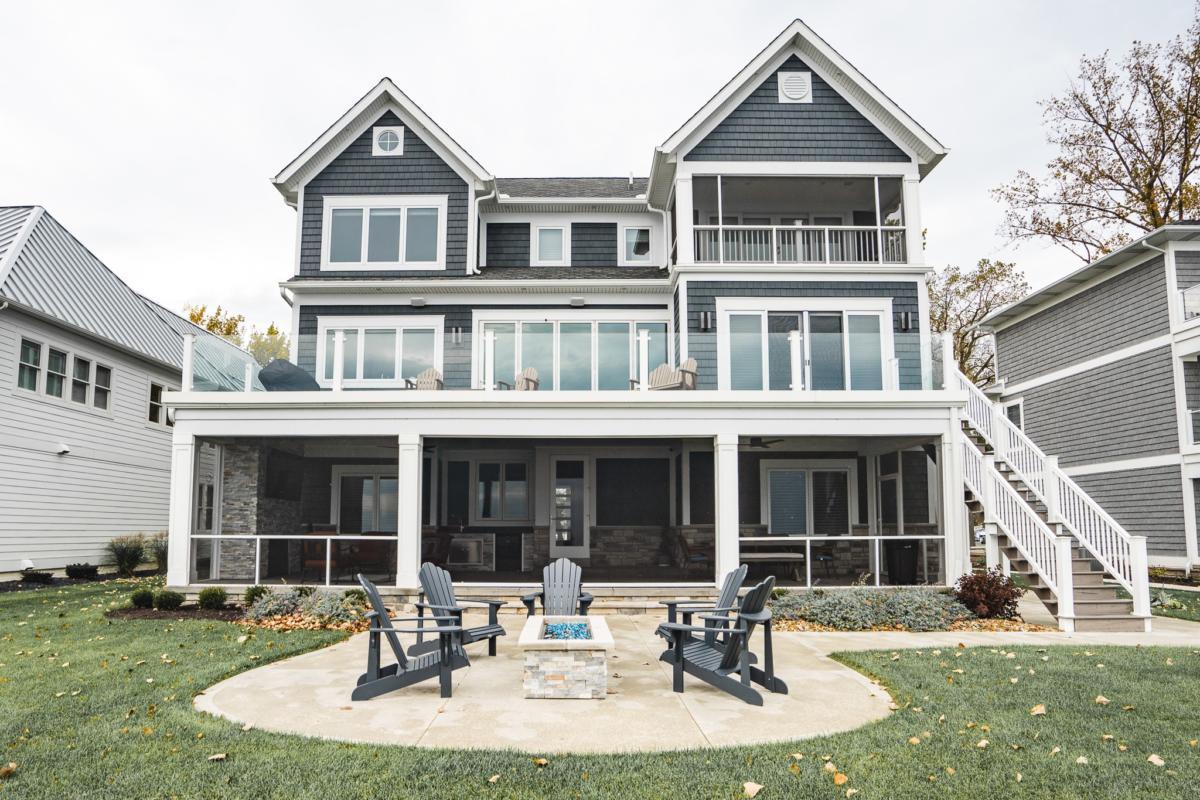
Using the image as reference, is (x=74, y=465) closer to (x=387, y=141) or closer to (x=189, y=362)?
(x=189, y=362)

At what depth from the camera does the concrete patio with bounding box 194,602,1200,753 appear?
5.99 m

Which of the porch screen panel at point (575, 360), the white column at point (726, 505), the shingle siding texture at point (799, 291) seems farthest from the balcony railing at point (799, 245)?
the white column at point (726, 505)

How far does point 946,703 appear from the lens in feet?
22.6

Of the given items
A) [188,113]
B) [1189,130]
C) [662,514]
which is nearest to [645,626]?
[662,514]

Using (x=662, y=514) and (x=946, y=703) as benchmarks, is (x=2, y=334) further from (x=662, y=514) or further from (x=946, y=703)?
(x=946, y=703)

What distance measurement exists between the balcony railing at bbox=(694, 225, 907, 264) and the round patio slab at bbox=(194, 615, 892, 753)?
951 centimetres

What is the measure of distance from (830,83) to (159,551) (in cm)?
1813

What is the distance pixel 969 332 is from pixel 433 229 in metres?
23.6

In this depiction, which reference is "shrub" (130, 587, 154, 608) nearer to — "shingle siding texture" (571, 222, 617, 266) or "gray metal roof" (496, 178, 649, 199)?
"shingle siding texture" (571, 222, 617, 266)

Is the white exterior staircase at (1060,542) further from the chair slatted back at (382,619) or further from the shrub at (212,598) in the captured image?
the shrub at (212,598)

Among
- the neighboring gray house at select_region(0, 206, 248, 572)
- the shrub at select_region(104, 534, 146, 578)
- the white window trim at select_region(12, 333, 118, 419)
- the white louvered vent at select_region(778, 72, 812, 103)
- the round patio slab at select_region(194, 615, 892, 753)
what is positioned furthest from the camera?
the shrub at select_region(104, 534, 146, 578)

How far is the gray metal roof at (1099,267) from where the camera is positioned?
18.3 metres

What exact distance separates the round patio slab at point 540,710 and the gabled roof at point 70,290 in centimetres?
1024

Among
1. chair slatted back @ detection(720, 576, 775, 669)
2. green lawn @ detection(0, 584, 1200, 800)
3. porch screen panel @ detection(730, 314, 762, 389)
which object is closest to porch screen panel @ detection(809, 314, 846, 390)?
porch screen panel @ detection(730, 314, 762, 389)
